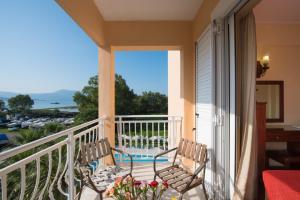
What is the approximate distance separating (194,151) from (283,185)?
123 cm

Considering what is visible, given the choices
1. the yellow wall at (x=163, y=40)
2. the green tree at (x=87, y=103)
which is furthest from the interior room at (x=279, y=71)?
the green tree at (x=87, y=103)

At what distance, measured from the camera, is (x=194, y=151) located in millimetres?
2879

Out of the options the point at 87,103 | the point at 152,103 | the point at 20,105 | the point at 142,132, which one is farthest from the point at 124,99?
the point at 142,132

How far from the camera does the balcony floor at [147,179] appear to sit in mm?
2875

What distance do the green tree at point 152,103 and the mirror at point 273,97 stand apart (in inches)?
415

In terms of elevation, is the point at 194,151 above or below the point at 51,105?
below

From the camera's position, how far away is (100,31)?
11.9 ft

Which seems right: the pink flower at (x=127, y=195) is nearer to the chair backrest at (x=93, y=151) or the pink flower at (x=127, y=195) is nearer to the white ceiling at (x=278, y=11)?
the chair backrest at (x=93, y=151)

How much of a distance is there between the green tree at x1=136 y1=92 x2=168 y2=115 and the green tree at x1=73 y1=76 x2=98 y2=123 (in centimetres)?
297

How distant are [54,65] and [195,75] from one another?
1459 cm

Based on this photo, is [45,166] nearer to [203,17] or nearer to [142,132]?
[142,132]

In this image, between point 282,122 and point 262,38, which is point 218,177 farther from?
point 262,38

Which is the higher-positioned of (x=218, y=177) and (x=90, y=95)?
(x=90, y=95)

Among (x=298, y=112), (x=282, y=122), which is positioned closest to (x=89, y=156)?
(x=282, y=122)
